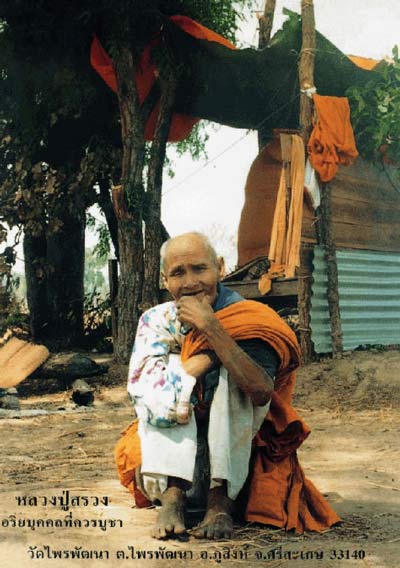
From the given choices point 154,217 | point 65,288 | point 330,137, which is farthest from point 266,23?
point 65,288

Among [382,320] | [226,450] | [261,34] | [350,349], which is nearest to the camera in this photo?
[226,450]

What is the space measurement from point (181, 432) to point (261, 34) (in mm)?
9356

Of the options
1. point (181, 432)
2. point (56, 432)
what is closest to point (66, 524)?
point (181, 432)

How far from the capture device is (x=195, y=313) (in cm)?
277

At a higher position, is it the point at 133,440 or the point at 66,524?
the point at 133,440

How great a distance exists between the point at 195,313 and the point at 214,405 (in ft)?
1.15

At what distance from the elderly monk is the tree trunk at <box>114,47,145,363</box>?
5545 millimetres

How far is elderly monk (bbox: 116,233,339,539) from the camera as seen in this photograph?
2.74 meters

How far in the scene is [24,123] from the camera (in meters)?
9.81

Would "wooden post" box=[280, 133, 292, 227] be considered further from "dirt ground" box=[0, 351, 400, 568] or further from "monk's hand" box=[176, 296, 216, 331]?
"monk's hand" box=[176, 296, 216, 331]

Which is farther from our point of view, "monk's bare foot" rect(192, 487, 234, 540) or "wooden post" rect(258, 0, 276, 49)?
"wooden post" rect(258, 0, 276, 49)

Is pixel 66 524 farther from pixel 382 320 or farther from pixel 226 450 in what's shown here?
pixel 382 320

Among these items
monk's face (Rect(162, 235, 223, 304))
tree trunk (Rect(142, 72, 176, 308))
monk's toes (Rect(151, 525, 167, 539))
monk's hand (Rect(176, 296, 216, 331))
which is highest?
tree trunk (Rect(142, 72, 176, 308))

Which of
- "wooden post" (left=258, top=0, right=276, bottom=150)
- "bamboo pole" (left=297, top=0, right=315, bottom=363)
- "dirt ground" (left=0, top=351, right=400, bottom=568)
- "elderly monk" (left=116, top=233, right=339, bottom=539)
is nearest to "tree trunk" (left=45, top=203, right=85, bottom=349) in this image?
"wooden post" (left=258, top=0, right=276, bottom=150)
